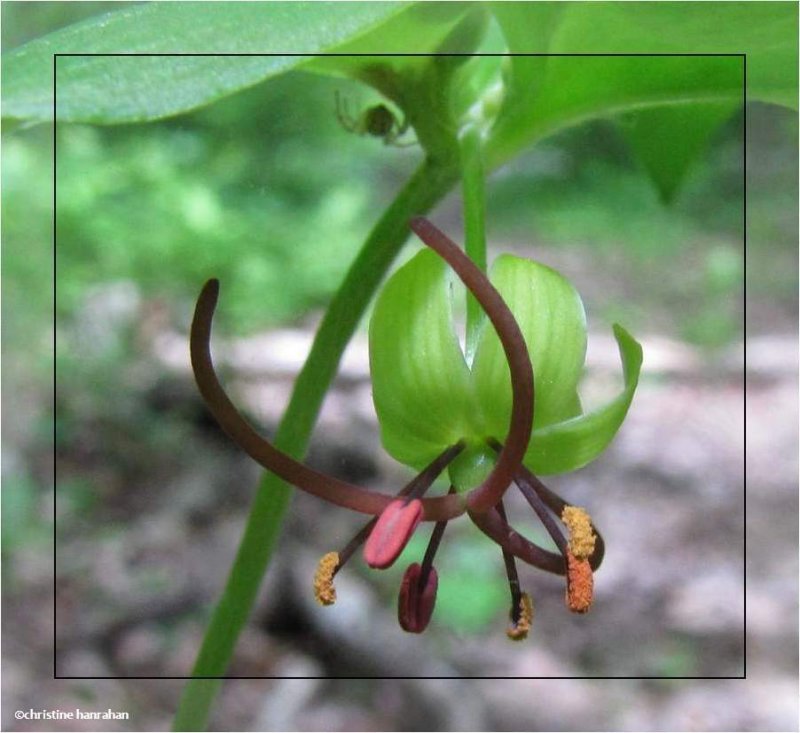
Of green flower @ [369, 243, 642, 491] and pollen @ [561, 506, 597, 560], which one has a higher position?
green flower @ [369, 243, 642, 491]

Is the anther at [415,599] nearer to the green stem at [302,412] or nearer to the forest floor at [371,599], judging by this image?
the green stem at [302,412]

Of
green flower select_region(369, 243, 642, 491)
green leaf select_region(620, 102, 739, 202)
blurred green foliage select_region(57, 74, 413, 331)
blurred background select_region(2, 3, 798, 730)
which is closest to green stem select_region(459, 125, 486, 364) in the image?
green flower select_region(369, 243, 642, 491)

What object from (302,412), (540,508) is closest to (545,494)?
(540,508)

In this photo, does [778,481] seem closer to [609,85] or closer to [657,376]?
[657,376]

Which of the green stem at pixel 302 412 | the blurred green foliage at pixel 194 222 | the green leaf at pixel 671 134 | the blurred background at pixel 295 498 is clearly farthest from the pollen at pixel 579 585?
the blurred green foliage at pixel 194 222

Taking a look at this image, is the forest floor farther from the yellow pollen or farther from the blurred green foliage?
the yellow pollen

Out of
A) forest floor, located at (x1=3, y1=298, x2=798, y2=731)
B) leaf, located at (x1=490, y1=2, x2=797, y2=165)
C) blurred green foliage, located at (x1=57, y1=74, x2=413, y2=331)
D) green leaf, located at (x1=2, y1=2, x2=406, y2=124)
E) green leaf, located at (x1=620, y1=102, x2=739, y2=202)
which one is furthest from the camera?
blurred green foliage, located at (x1=57, y1=74, x2=413, y2=331)

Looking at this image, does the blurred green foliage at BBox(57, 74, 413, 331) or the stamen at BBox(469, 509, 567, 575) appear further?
the blurred green foliage at BBox(57, 74, 413, 331)
